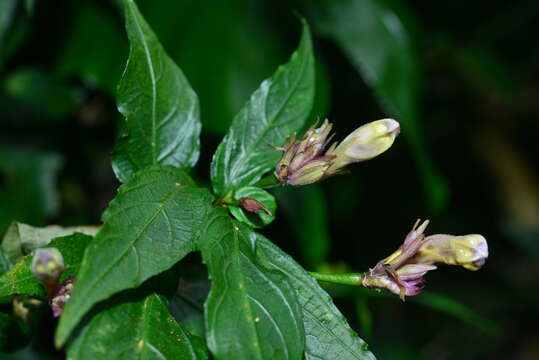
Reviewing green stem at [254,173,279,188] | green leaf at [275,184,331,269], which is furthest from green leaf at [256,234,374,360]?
green leaf at [275,184,331,269]

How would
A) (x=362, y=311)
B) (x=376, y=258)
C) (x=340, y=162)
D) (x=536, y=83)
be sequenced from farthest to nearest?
1. (x=536, y=83)
2. (x=376, y=258)
3. (x=362, y=311)
4. (x=340, y=162)

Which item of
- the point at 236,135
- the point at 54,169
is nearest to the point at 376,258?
the point at 54,169

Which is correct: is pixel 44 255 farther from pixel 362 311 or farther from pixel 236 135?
pixel 362 311

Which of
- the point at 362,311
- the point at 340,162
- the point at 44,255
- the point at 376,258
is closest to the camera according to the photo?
the point at 44,255

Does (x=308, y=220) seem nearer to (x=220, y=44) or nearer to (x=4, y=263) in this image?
(x=220, y=44)

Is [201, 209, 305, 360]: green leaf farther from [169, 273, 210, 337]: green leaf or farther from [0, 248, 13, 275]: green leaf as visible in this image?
[0, 248, 13, 275]: green leaf

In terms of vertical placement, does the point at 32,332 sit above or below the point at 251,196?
below
